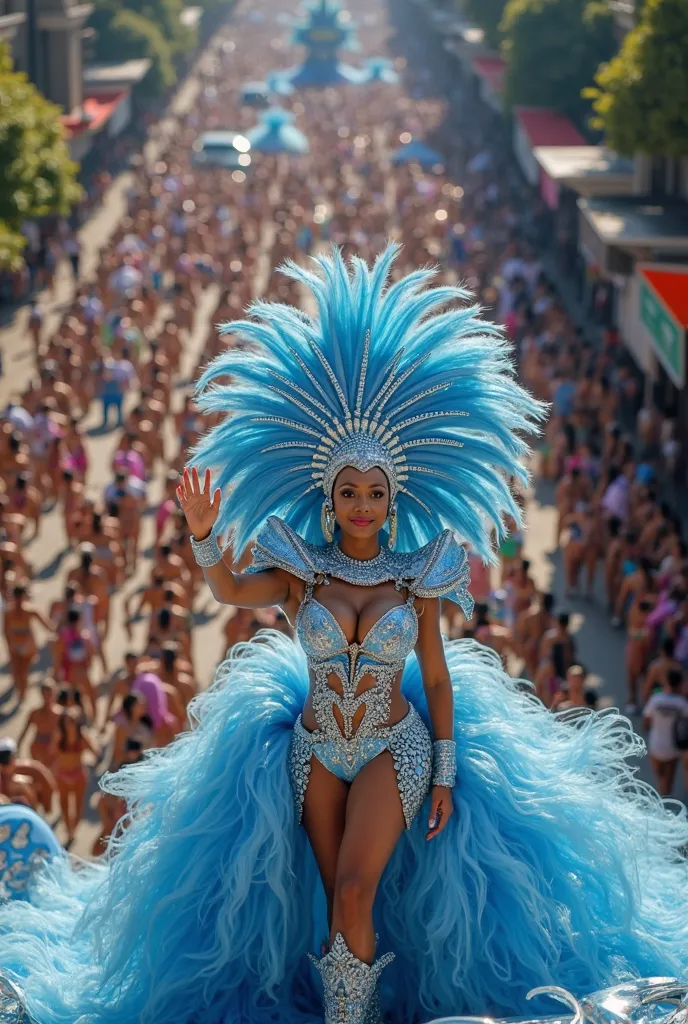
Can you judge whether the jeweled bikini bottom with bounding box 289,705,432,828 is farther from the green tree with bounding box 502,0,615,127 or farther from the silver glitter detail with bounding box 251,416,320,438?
the green tree with bounding box 502,0,615,127

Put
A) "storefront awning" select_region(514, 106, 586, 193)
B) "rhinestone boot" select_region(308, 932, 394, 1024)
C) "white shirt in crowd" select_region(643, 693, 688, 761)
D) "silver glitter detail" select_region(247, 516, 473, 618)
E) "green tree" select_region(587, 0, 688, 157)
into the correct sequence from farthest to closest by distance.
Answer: "storefront awning" select_region(514, 106, 586, 193) < "green tree" select_region(587, 0, 688, 157) < "white shirt in crowd" select_region(643, 693, 688, 761) < "silver glitter detail" select_region(247, 516, 473, 618) < "rhinestone boot" select_region(308, 932, 394, 1024)

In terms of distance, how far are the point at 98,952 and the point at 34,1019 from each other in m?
0.41

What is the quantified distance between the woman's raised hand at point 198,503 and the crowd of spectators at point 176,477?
1.31 metres

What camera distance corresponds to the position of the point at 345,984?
6.19 m

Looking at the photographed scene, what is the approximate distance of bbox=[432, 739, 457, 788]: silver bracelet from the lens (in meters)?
6.57

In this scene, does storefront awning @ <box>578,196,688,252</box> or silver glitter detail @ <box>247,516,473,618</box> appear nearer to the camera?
silver glitter detail @ <box>247,516,473,618</box>

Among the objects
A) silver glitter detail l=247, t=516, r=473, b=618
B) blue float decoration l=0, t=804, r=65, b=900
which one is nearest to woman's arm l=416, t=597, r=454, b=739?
silver glitter detail l=247, t=516, r=473, b=618

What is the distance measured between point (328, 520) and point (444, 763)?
39.4 inches

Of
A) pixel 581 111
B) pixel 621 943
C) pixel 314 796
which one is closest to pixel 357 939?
pixel 314 796

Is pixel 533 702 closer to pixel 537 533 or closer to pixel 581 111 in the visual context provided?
pixel 537 533

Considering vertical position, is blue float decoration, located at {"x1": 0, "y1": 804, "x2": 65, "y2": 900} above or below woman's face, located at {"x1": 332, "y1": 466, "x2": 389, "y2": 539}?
below

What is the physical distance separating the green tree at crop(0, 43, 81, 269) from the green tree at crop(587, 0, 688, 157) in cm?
918

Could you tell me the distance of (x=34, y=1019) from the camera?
6258 millimetres

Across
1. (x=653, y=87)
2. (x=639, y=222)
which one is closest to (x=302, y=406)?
(x=639, y=222)
